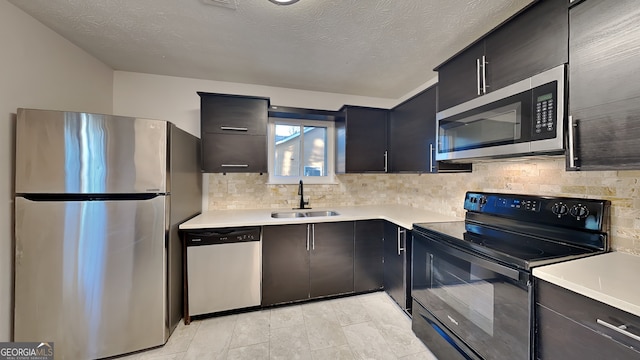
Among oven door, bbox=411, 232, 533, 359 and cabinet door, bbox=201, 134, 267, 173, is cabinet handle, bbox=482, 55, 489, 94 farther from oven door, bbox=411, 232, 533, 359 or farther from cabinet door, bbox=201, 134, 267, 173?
cabinet door, bbox=201, 134, 267, 173

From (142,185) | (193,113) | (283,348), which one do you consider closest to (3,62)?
(142,185)

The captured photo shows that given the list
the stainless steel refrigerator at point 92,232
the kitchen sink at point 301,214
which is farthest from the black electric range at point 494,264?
the stainless steel refrigerator at point 92,232

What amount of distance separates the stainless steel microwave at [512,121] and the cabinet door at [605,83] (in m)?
0.06

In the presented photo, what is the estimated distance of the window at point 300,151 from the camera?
2764 millimetres

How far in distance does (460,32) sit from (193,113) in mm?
2627

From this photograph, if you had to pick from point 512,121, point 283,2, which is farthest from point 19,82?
point 512,121

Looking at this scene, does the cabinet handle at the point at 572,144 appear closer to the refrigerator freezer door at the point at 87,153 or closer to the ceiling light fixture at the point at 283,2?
the ceiling light fixture at the point at 283,2

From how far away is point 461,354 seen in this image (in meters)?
1.33

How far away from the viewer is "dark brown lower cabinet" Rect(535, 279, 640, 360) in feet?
2.37

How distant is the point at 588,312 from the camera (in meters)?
0.81

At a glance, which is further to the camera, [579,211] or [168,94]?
[168,94]

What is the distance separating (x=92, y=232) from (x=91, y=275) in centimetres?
30

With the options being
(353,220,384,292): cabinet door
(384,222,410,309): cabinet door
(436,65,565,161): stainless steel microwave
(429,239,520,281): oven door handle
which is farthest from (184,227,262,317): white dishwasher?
(436,65,565,161): stainless steel microwave

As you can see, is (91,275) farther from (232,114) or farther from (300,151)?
(300,151)
